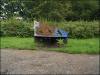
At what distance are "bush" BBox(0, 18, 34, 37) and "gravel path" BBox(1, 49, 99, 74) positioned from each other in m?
4.94

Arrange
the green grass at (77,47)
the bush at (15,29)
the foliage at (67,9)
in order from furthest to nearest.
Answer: the bush at (15,29) → the green grass at (77,47) → the foliage at (67,9)

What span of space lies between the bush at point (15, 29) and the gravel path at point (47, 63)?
494 centimetres

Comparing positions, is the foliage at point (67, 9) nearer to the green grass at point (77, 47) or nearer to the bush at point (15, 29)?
the green grass at point (77, 47)

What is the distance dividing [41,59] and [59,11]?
280cm

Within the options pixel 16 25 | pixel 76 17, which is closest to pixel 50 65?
pixel 76 17

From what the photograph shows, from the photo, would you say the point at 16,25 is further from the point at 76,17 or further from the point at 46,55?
the point at 76,17

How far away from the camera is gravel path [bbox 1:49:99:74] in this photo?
7.84 meters

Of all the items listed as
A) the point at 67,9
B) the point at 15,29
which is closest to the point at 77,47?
the point at 67,9

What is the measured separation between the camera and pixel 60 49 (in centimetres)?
1076

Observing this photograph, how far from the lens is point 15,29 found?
15.4 meters

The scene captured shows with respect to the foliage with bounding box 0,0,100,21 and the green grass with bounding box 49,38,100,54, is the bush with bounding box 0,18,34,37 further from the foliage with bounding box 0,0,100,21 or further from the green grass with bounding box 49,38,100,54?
the foliage with bounding box 0,0,100,21

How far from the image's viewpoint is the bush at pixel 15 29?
1505cm

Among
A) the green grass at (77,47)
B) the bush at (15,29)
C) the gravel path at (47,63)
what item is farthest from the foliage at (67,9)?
the bush at (15,29)

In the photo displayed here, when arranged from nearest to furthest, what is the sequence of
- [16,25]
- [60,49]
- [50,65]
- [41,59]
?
[50,65], [41,59], [60,49], [16,25]
